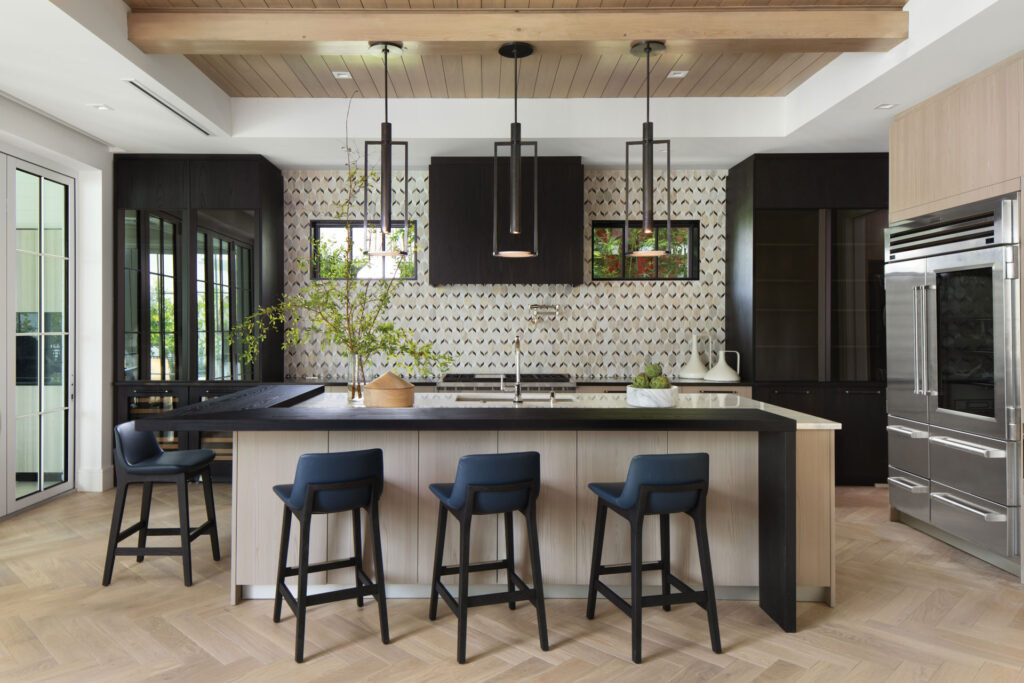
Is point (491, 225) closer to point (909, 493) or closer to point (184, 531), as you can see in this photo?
point (184, 531)

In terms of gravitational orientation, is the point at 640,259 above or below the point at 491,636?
above

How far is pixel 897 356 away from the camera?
4633 mm

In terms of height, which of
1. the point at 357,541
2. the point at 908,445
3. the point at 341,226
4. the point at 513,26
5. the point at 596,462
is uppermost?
the point at 513,26

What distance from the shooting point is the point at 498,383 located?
5852 mm

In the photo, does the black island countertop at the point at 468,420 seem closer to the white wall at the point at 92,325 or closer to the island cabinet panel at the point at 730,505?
the island cabinet panel at the point at 730,505

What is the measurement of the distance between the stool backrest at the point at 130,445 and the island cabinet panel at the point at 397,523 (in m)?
1.27

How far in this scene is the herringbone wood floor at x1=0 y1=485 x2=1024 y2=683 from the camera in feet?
8.87

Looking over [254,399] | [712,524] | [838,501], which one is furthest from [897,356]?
[254,399]

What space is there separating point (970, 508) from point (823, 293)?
2382mm

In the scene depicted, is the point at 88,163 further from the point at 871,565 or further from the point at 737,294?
the point at 871,565

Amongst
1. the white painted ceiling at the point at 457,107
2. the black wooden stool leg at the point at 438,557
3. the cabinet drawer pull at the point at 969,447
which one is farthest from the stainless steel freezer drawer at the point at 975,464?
the black wooden stool leg at the point at 438,557

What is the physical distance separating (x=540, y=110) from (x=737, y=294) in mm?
2495

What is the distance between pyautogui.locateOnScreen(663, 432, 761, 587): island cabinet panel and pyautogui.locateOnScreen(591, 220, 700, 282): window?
10.6 feet

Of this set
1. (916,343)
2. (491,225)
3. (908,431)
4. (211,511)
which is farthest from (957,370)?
(211,511)
